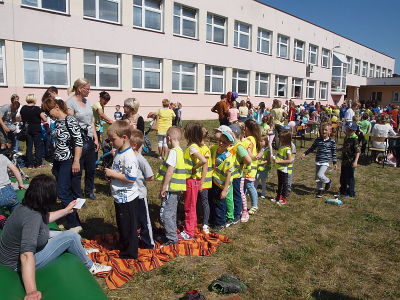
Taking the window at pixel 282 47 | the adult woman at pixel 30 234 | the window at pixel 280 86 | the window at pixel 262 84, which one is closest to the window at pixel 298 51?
the window at pixel 282 47

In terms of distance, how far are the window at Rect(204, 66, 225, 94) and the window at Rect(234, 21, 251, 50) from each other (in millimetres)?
2727

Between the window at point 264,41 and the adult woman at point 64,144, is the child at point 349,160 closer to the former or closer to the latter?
the adult woman at point 64,144

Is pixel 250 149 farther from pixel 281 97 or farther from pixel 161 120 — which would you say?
pixel 281 97

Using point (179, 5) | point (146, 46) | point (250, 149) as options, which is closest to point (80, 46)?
point (146, 46)

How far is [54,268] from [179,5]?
19.1 metres

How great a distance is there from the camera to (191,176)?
4465mm

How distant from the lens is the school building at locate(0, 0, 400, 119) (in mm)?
13969

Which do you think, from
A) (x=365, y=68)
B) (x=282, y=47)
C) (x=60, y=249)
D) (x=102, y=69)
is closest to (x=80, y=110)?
(x=60, y=249)

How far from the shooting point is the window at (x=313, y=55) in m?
31.8

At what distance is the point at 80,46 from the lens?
15.2 meters

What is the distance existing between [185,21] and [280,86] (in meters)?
12.0

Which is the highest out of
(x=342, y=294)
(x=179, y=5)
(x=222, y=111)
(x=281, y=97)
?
(x=179, y=5)

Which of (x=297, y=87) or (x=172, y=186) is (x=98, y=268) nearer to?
(x=172, y=186)

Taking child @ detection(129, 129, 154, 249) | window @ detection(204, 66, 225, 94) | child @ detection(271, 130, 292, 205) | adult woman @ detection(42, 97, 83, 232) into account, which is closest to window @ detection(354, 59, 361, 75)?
window @ detection(204, 66, 225, 94)
